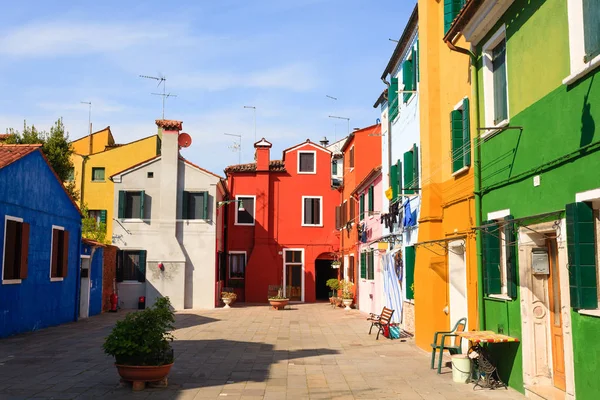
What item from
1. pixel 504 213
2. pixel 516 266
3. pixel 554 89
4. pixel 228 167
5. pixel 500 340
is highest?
pixel 228 167

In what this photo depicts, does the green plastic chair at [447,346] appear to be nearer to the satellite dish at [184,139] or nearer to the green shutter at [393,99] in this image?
the green shutter at [393,99]

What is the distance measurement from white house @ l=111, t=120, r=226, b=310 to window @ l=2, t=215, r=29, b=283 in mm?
10702

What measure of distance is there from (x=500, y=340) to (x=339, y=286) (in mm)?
21049

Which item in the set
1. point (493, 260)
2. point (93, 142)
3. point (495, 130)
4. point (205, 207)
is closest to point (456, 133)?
point (495, 130)

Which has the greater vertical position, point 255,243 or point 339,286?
point 255,243

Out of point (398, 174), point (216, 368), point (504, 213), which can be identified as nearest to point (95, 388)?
point (216, 368)

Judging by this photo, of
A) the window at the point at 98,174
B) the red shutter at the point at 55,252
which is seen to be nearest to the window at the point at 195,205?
the window at the point at 98,174

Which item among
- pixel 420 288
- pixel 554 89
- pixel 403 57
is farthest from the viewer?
pixel 403 57

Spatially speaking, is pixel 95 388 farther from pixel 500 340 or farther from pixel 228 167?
pixel 228 167

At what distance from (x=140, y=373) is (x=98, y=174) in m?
25.6

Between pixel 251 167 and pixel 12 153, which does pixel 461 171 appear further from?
pixel 251 167

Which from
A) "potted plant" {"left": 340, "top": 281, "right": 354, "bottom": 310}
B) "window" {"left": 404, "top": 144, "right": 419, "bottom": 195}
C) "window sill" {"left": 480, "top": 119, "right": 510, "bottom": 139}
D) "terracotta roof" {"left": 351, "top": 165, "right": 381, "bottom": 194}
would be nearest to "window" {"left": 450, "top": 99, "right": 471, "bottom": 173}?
"window sill" {"left": 480, "top": 119, "right": 510, "bottom": 139}

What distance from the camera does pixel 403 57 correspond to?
1686cm

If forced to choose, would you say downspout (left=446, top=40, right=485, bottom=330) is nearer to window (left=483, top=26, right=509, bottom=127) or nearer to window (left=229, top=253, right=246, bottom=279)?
window (left=483, top=26, right=509, bottom=127)
